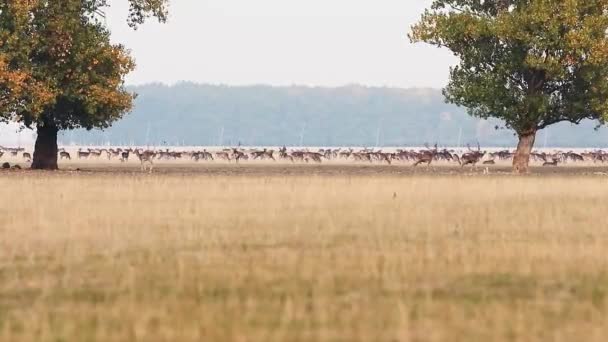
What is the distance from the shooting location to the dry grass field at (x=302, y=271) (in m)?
12.3

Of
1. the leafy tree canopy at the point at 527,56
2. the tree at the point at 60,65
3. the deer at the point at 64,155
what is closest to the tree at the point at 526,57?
the leafy tree canopy at the point at 527,56

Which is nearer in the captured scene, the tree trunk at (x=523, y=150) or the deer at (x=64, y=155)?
the tree trunk at (x=523, y=150)

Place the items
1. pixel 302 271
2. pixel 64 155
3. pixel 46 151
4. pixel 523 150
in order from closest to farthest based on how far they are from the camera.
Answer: pixel 302 271 < pixel 46 151 < pixel 523 150 < pixel 64 155

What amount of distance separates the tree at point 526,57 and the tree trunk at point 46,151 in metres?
18.1

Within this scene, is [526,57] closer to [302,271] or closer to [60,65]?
[60,65]

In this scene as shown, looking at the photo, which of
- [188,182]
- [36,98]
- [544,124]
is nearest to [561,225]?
[188,182]

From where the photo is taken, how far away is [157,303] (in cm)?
1372

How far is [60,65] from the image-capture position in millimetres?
53906

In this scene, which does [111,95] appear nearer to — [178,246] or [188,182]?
[188,182]

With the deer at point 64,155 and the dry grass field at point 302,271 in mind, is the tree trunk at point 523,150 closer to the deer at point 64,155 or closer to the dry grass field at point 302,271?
the dry grass field at point 302,271

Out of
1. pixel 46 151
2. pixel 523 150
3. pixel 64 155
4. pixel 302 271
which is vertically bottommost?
pixel 64 155

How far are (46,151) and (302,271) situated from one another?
4443 cm

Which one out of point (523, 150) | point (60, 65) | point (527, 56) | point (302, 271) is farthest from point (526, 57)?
point (302, 271)

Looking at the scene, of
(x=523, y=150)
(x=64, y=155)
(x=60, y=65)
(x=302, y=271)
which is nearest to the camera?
(x=302, y=271)
